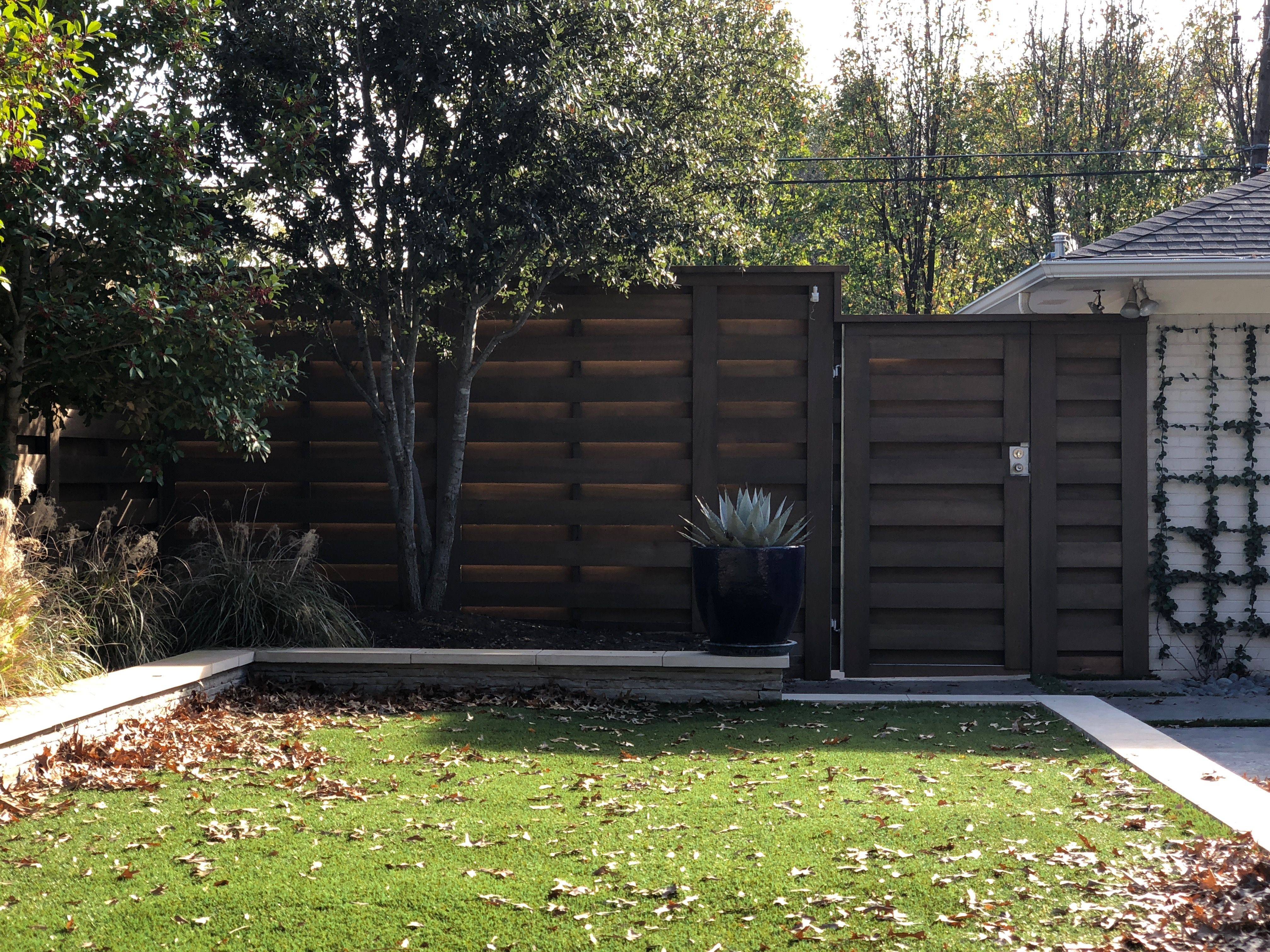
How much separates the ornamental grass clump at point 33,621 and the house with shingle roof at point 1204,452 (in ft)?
17.4

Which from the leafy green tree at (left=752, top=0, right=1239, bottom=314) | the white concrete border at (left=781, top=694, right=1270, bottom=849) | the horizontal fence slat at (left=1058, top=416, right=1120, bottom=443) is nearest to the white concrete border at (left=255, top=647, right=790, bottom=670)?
the white concrete border at (left=781, top=694, right=1270, bottom=849)

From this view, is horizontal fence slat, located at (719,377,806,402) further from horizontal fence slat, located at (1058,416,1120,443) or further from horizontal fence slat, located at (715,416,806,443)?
horizontal fence slat, located at (1058,416,1120,443)

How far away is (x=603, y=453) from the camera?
6.97m

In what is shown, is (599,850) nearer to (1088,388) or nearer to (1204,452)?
(1088,388)

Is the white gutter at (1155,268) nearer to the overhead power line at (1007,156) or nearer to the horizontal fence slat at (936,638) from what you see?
the horizontal fence slat at (936,638)

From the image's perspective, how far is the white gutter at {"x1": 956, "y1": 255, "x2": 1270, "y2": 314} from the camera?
20.9 ft

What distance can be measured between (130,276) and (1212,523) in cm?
622

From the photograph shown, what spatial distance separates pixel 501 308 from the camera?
23.5 feet

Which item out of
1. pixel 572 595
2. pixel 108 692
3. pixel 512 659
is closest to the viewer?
pixel 108 692

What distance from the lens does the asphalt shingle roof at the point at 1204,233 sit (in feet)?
21.9

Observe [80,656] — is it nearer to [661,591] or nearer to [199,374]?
[199,374]

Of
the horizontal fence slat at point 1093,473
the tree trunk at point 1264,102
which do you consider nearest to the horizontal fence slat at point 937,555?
the horizontal fence slat at point 1093,473

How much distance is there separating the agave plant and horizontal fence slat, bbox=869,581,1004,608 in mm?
950

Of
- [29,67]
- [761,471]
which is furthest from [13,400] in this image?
[761,471]
